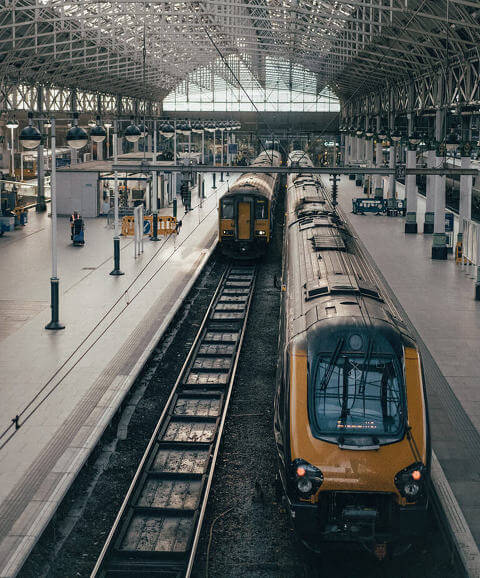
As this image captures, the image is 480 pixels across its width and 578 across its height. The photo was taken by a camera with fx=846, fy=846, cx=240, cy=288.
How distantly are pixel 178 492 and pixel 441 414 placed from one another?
4.94 meters

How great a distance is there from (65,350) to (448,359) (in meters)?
7.93

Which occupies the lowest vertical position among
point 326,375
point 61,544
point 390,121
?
point 61,544

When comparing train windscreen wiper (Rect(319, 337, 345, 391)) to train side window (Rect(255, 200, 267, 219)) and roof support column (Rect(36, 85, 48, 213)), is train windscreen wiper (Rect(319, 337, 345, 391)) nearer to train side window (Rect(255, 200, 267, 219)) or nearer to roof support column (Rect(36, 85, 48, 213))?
train side window (Rect(255, 200, 267, 219))

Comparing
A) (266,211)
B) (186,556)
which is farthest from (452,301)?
(186,556)

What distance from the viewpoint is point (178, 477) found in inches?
467

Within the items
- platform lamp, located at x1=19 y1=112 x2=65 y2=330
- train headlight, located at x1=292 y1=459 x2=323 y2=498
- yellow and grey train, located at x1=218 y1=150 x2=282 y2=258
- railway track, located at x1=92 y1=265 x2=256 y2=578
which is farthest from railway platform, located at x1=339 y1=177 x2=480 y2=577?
platform lamp, located at x1=19 y1=112 x2=65 y2=330

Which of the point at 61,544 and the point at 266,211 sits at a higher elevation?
the point at 266,211

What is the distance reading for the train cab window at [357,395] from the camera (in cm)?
976

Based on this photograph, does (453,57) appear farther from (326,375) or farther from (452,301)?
(326,375)

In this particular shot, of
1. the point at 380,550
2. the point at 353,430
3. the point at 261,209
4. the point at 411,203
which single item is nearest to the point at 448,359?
the point at 353,430

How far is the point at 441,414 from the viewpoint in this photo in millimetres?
14000

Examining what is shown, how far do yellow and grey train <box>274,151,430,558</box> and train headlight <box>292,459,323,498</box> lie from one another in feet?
0.04

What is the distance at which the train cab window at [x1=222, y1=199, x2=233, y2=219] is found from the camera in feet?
95.8

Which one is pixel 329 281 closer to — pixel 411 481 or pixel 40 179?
pixel 411 481
